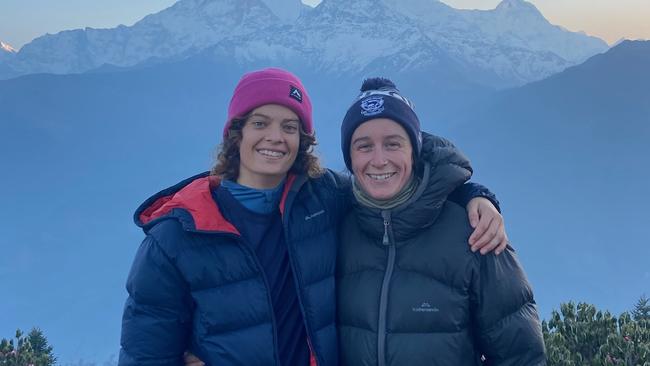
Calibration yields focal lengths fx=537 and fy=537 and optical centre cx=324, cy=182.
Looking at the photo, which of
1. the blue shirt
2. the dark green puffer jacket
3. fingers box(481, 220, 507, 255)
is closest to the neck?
the blue shirt

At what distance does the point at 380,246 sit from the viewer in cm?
311

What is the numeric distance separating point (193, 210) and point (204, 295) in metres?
0.45

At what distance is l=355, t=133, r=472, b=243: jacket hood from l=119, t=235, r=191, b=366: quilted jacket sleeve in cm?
110

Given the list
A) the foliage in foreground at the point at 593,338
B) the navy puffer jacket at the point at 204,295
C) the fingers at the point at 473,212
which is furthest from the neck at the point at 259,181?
the foliage in foreground at the point at 593,338

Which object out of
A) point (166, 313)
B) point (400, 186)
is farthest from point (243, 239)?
point (400, 186)

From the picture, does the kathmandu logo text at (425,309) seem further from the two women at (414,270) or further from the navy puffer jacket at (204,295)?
the navy puffer jacket at (204,295)

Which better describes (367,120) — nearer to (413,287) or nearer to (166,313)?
(413,287)

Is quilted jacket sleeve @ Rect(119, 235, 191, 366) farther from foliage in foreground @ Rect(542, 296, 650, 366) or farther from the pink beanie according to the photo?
foliage in foreground @ Rect(542, 296, 650, 366)

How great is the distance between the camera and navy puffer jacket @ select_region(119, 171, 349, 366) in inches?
108

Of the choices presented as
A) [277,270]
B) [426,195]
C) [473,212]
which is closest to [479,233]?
[473,212]

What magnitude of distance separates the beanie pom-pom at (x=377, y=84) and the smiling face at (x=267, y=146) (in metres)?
0.52

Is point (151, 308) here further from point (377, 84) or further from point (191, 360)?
point (377, 84)

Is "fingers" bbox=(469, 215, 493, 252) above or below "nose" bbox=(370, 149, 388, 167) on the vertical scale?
below

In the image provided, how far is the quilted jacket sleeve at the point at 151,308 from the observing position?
2740 millimetres
